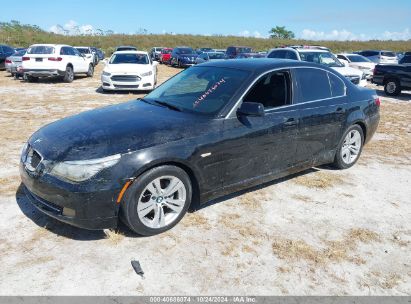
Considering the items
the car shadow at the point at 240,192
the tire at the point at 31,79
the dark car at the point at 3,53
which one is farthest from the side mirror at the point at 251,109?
the dark car at the point at 3,53

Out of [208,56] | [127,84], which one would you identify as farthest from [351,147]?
[208,56]

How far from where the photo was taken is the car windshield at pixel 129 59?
547 inches

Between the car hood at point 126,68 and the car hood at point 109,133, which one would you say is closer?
the car hood at point 109,133

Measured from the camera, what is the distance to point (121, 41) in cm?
6366

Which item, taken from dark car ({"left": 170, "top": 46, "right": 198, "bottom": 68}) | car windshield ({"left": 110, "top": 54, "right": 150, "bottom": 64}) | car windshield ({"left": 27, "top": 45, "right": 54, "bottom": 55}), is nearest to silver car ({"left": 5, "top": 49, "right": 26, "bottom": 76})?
car windshield ({"left": 27, "top": 45, "right": 54, "bottom": 55})

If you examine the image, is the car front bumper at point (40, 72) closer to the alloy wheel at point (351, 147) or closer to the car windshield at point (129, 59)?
the car windshield at point (129, 59)

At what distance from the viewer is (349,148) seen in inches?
228

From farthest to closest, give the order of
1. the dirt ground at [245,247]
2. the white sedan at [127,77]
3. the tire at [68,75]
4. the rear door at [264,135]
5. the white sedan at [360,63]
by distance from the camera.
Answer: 1. the white sedan at [360,63]
2. the tire at [68,75]
3. the white sedan at [127,77]
4. the rear door at [264,135]
5. the dirt ground at [245,247]

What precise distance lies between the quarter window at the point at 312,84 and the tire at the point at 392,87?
1122cm

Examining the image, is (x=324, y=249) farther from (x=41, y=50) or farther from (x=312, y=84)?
(x=41, y=50)

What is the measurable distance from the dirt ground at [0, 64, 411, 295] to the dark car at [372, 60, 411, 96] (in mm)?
10566

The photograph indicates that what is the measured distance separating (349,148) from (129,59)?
10.3 meters

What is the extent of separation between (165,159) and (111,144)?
1.70ft

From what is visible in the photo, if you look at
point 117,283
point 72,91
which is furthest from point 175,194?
point 72,91
